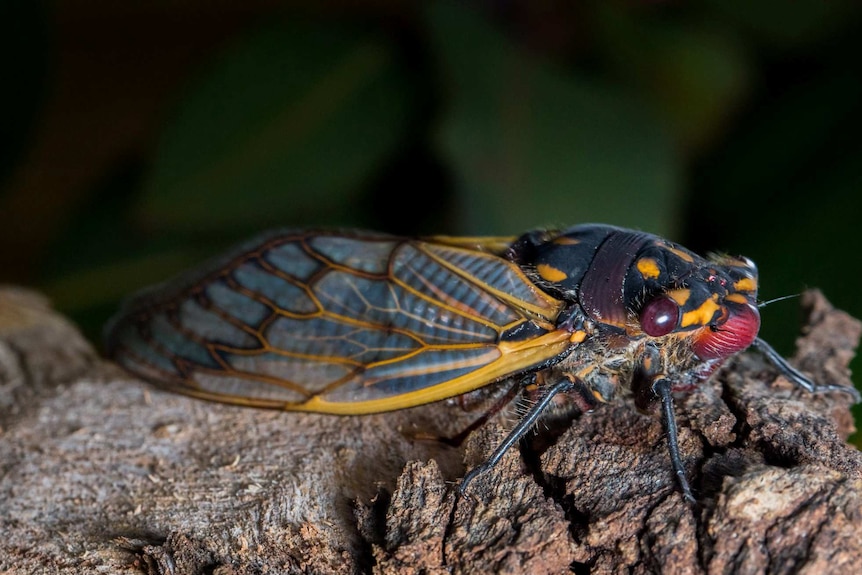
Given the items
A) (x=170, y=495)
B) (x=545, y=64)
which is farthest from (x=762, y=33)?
(x=170, y=495)

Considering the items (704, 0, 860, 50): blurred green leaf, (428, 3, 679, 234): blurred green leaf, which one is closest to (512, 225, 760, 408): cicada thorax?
(428, 3, 679, 234): blurred green leaf

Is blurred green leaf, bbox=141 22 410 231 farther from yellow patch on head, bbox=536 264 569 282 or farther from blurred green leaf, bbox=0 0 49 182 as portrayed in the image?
yellow patch on head, bbox=536 264 569 282

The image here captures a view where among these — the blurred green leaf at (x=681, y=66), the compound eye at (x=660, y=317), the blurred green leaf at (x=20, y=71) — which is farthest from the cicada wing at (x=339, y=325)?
the blurred green leaf at (x=681, y=66)

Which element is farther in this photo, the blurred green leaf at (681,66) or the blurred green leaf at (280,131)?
the blurred green leaf at (681,66)

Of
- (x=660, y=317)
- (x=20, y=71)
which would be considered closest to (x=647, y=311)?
(x=660, y=317)

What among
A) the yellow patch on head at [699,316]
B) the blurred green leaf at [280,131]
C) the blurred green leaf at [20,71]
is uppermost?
the yellow patch on head at [699,316]

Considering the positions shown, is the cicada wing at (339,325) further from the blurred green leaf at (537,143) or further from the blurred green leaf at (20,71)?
the blurred green leaf at (20,71)

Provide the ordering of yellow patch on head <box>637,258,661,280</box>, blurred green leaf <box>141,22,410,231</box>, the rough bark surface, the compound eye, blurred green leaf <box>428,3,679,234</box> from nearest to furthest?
the rough bark surface < the compound eye < yellow patch on head <box>637,258,661,280</box> < blurred green leaf <box>428,3,679,234</box> < blurred green leaf <box>141,22,410,231</box>
